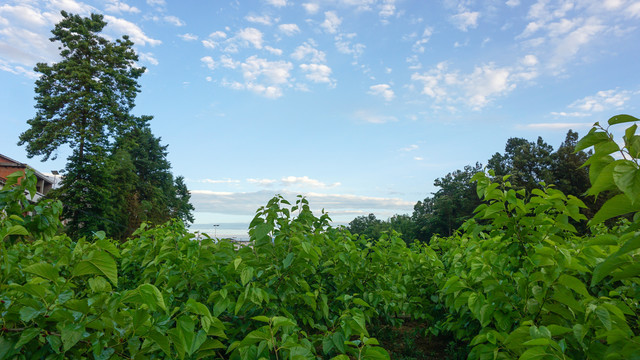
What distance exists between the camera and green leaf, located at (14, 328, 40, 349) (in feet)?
5.01

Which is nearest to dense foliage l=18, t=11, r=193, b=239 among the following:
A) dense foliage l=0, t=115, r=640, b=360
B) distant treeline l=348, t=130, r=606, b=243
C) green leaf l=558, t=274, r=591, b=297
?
distant treeline l=348, t=130, r=606, b=243

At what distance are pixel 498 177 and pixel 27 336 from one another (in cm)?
4015

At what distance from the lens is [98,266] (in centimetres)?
157

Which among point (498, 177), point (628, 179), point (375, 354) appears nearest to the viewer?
point (628, 179)

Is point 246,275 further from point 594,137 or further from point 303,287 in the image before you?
point 594,137

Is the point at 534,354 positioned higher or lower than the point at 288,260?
lower

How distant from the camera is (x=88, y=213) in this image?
26.3 m

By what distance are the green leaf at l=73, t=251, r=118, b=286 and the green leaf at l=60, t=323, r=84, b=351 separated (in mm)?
232

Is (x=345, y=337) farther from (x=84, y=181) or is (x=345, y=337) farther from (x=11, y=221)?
(x=84, y=181)

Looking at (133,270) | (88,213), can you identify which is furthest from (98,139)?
(133,270)

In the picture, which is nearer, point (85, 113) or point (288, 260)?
point (288, 260)

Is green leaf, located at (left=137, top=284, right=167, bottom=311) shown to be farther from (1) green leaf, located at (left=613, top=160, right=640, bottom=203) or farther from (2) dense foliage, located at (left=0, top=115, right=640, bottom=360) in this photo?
(1) green leaf, located at (left=613, top=160, right=640, bottom=203)

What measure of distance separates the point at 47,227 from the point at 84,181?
2722 centimetres

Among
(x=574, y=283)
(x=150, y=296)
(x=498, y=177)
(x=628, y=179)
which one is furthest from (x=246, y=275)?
(x=498, y=177)
